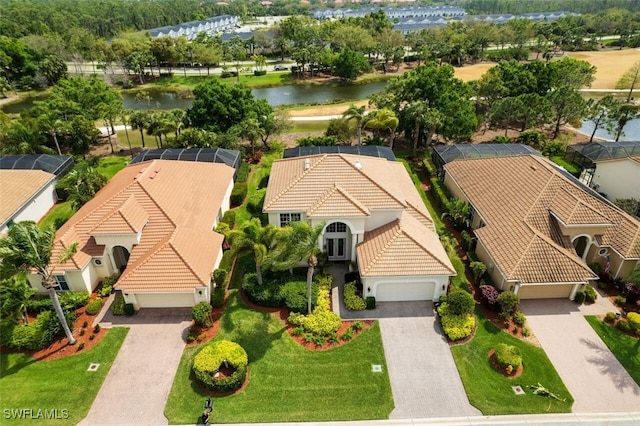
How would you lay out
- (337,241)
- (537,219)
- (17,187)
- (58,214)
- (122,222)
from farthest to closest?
(58,214) < (17,187) < (337,241) < (537,219) < (122,222)

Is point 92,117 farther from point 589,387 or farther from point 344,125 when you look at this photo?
point 589,387

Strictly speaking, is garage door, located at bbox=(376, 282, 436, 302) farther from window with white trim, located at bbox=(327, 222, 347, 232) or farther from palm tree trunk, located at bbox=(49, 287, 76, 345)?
palm tree trunk, located at bbox=(49, 287, 76, 345)

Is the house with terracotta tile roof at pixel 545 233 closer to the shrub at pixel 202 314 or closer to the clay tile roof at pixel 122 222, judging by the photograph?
the shrub at pixel 202 314

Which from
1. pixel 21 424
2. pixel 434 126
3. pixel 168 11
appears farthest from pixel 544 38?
pixel 168 11

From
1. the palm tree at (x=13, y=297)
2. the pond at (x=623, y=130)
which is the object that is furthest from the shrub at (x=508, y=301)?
the pond at (x=623, y=130)

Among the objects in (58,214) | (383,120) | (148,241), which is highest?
(383,120)

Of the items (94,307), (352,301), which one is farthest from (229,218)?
(352,301)

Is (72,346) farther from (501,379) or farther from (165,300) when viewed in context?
(501,379)
